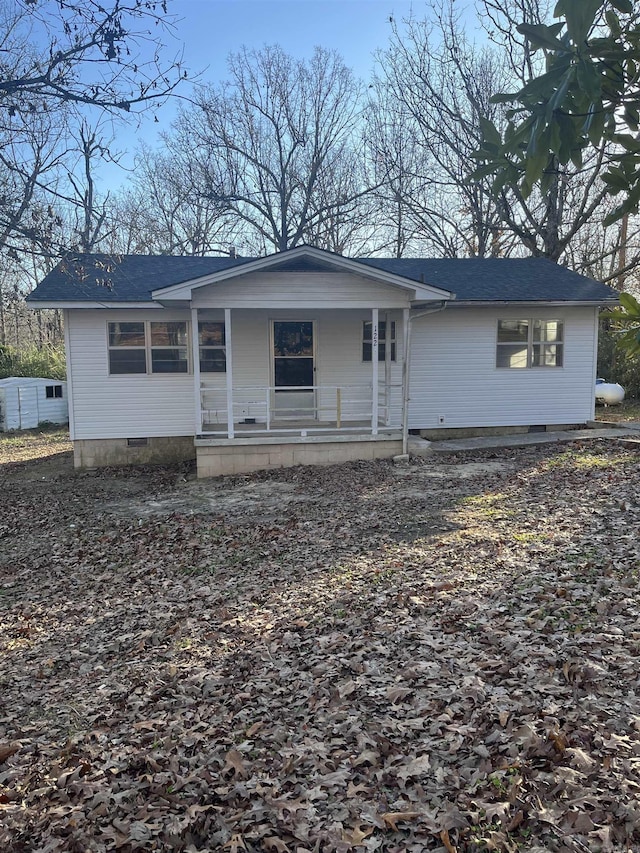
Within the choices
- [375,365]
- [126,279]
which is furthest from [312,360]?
[126,279]

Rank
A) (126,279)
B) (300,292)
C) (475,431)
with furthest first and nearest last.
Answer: (475,431) → (126,279) → (300,292)

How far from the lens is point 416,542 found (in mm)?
6445

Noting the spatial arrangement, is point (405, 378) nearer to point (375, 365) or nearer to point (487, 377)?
point (375, 365)

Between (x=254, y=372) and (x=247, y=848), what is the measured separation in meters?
10.8

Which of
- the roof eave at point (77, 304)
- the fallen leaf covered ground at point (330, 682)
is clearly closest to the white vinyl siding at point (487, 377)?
the fallen leaf covered ground at point (330, 682)

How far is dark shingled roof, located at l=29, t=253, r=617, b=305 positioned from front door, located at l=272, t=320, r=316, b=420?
177 cm

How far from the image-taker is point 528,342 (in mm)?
13250

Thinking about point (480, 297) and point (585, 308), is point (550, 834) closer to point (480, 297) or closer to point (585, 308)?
point (480, 297)

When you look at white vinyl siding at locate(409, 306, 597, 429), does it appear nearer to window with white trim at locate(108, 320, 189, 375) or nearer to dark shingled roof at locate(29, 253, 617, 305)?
dark shingled roof at locate(29, 253, 617, 305)

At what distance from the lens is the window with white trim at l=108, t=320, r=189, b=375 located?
39.6ft

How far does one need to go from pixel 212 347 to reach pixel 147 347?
50.2 inches

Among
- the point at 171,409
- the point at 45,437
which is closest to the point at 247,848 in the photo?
the point at 171,409

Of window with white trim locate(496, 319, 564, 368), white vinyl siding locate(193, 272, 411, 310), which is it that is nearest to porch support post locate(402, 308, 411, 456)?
white vinyl siding locate(193, 272, 411, 310)

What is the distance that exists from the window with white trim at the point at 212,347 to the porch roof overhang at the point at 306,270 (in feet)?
4.86
